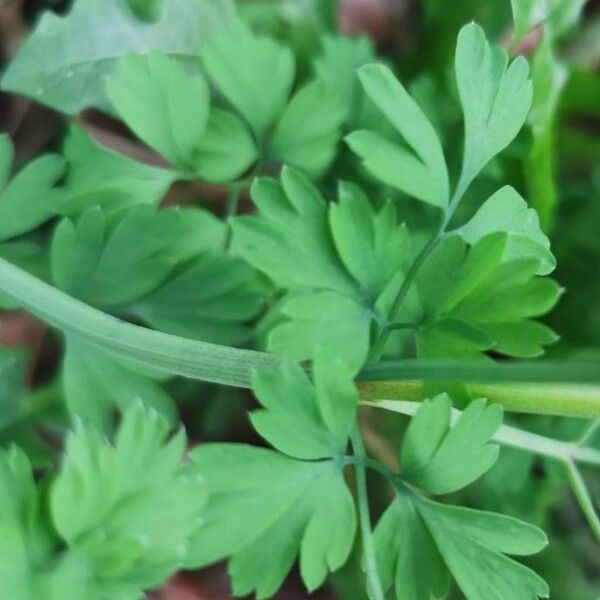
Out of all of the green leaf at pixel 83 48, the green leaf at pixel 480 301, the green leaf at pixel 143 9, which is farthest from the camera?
the green leaf at pixel 143 9

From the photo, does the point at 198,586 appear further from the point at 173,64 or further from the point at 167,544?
the point at 173,64

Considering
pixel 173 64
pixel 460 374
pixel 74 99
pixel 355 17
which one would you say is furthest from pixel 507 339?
pixel 355 17

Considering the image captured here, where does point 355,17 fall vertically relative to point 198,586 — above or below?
above

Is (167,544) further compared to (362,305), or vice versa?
(362,305)

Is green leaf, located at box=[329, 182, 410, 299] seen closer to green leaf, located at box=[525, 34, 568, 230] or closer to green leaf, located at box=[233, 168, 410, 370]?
green leaf, located at box=[233, 168, 410, 370]

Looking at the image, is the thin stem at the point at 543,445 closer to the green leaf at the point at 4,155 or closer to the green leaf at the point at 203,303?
the green leaf at the point at 203,303

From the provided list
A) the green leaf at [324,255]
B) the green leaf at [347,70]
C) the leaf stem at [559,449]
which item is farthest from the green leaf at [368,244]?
the green leaf at [347,70]

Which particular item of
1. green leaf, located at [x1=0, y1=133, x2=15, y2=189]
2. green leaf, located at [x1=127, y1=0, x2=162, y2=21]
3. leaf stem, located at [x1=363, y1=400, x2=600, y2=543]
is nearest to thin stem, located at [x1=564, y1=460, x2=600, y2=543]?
leaf stem, located at [x1=363, y1=400, x2=600, y2=543]
